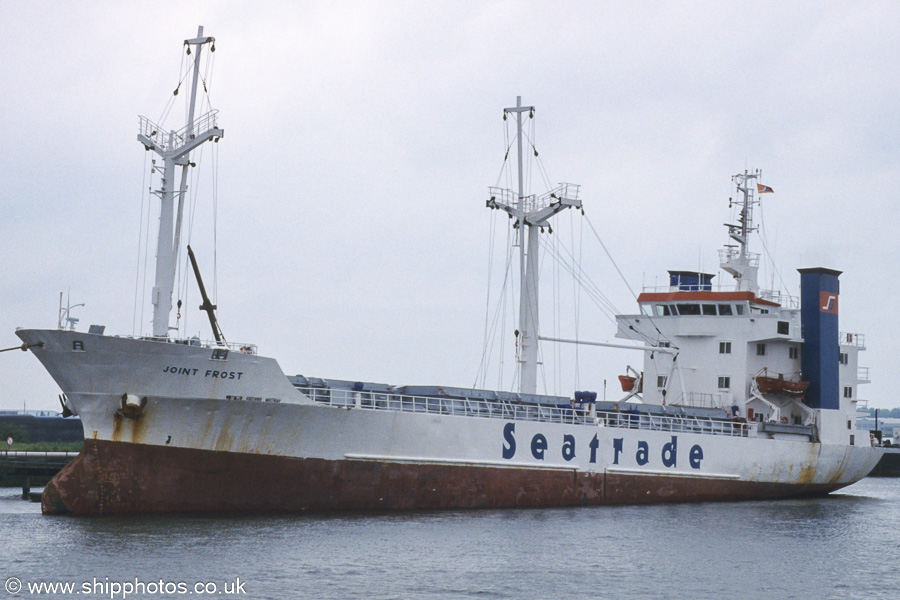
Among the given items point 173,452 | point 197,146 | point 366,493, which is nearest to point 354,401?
point 366,493

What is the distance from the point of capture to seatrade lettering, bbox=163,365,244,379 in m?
24.7

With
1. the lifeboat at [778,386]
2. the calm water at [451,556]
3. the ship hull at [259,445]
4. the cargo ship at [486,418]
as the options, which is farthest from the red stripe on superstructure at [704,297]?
the calm water at [451,556]

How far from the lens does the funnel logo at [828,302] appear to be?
123 feet

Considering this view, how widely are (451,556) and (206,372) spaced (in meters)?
7.45

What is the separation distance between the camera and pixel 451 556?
72.5 ft

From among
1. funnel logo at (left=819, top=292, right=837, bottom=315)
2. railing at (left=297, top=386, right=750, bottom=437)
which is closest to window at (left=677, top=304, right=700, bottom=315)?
funnel logo at (left=819, top=292, right=837, bottom=315)

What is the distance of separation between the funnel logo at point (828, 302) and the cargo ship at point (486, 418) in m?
0.07

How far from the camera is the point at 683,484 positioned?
1330 inches

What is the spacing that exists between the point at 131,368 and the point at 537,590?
10877 mm

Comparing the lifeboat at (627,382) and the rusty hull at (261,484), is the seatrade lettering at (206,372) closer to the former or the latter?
the rusty hull at (261,484)

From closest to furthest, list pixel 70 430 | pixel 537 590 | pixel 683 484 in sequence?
pixel 537 590 → pixel 683 484 → pixel 70 430

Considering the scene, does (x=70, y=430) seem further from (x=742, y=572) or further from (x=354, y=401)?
(x=742, y=572)

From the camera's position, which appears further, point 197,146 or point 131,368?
point 197,146

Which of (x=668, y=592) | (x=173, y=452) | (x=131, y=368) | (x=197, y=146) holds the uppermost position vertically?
(x=197, y=146)
